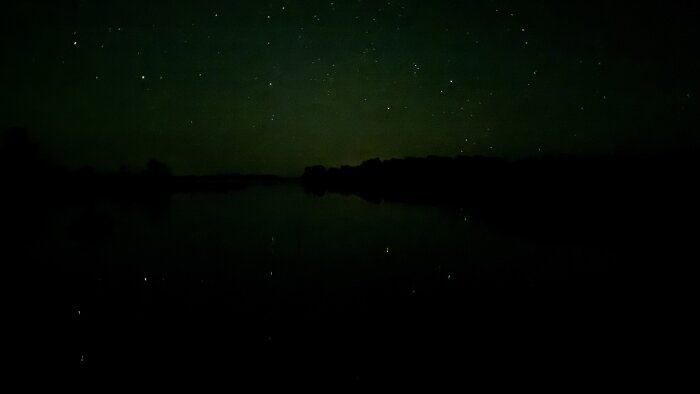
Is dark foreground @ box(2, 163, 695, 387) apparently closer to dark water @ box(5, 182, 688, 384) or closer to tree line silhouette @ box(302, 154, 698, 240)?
dark water @ box(5, 182, 688, 384)

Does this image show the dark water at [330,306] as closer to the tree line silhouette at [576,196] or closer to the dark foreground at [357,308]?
the dark foreground at [357,308]

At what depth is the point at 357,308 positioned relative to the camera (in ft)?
24.9

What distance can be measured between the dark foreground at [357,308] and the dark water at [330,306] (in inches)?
1.1

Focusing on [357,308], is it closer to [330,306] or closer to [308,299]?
[330,306]

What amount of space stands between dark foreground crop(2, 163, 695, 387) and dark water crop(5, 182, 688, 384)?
0.03m

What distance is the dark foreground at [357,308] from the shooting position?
5387 millimetres

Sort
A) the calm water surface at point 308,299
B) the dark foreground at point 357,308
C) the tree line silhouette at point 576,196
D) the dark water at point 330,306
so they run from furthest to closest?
the tree line silhouette at point 576,196
the calm water surface at point 308,299
the dark water at point 330,306
the dark foreground at point 357,308

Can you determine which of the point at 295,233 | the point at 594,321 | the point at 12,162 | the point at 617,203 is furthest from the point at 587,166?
the point at 12,162

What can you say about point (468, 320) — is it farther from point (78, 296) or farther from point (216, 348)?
point (78, 296)

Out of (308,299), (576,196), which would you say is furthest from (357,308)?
(576,196)

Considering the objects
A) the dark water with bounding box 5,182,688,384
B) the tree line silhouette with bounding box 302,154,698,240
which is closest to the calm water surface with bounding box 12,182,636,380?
the dark water with bounding box 5,182,688,384

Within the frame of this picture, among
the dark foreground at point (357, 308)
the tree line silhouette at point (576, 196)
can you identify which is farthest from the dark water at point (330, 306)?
the tree line silhouette at point (576, 196)

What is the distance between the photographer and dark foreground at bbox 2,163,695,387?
5.39 metres

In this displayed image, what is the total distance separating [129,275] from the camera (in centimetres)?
1009
